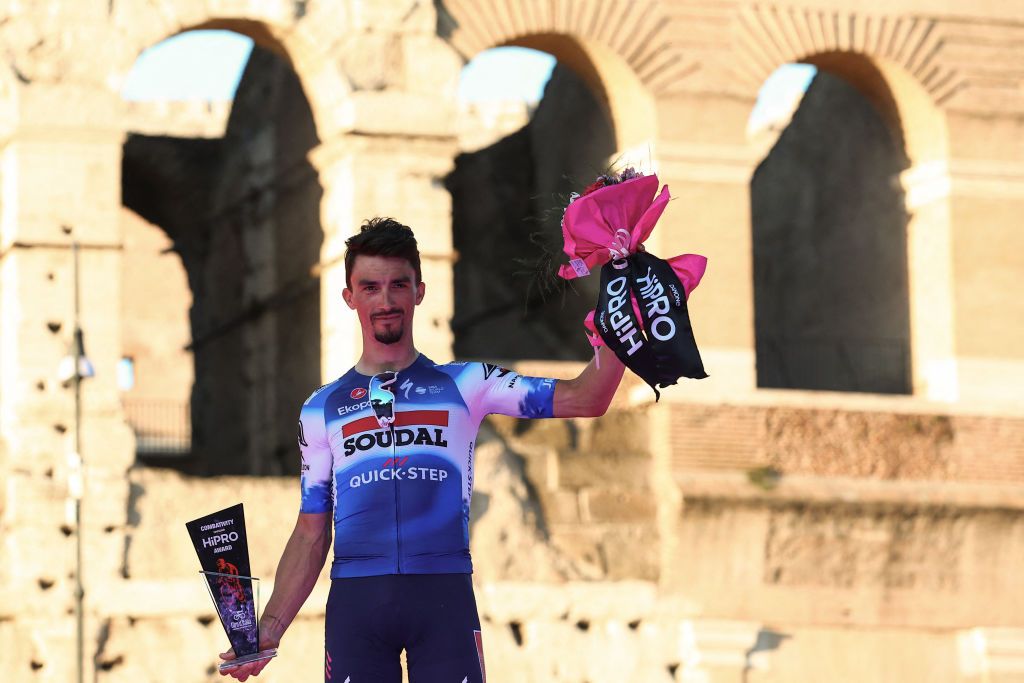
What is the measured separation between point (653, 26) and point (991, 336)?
383 cm

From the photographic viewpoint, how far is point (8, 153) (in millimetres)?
17094

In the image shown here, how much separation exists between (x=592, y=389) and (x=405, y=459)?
562 millimetres

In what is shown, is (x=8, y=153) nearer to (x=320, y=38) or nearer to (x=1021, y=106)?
(x=320, y=38)

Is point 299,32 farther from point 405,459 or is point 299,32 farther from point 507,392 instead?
point 405,459

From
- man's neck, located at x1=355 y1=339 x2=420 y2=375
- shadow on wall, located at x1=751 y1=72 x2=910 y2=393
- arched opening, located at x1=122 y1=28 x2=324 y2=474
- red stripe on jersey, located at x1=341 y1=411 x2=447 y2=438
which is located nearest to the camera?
red stripe on jersey, located at x1=341 y1=411 x2=447 y2=438

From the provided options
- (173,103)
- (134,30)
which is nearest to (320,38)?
(134,30)

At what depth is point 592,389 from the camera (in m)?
6.35

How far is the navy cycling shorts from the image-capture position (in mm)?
6227

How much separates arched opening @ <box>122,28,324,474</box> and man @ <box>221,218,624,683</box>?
11.8 metres

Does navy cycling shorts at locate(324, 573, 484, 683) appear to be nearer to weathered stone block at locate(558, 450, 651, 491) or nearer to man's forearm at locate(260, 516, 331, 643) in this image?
man's forearm at locate(260, 516, 331, 643)

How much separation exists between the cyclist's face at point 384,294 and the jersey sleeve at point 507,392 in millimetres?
262

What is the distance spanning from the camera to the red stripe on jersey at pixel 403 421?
6438 mm

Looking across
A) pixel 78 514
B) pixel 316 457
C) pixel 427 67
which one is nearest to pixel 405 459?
pixel 316 457

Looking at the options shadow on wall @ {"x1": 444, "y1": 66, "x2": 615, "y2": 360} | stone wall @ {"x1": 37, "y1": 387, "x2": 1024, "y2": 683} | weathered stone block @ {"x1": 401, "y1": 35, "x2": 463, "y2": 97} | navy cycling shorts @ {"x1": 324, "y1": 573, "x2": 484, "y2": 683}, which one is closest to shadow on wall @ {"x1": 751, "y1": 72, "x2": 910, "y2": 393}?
stone wall @ {"x1": 37, "y1": 387, "x2": 1024, "y2": 683}
